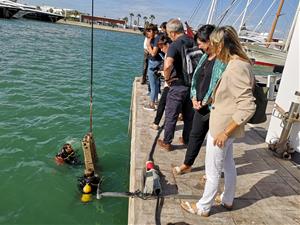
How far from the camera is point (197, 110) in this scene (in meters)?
4.09

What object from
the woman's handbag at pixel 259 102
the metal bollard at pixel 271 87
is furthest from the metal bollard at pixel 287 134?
the metal bollard at pixel 271 87

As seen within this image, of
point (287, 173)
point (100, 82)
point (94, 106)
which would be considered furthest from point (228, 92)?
point (100, 82)

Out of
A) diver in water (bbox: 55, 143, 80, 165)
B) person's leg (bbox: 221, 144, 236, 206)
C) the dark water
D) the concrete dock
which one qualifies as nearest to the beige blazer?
person's leg (bbox: 221, 144, 236, 206)

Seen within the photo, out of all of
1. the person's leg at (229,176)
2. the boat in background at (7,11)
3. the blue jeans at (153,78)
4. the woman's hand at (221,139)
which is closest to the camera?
the woman's hand at (221,139)

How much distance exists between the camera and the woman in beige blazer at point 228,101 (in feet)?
9.50

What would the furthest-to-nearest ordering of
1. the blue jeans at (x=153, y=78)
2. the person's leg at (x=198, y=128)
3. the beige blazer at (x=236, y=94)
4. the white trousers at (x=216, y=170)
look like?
the blue jeans at (x=153, y=78), the person's leg at (x=198, y=128), the white trousers at (x=216, y=170), the beige blazer at (x=236, y=94)

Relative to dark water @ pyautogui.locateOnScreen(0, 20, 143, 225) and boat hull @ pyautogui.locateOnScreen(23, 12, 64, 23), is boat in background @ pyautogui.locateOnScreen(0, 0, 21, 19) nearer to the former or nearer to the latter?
boat hull @ pyautogui.locateOnScreen(23, 12, 64, 23)

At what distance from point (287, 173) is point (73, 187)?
3.78 m

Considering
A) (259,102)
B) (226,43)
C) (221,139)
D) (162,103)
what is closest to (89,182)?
(162,103)

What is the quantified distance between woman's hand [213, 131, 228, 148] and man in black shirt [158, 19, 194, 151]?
1950 mm

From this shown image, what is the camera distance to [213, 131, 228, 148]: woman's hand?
308 centimetres

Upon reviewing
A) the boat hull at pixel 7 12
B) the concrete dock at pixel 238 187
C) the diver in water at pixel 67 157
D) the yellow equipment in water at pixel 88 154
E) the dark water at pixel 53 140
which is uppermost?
the concrete dock at pixel 238 187

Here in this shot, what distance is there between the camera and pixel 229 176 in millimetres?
3549

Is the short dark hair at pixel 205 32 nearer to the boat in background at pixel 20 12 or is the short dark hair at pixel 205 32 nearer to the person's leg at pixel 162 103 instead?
the person's leg at pixel 162 103
